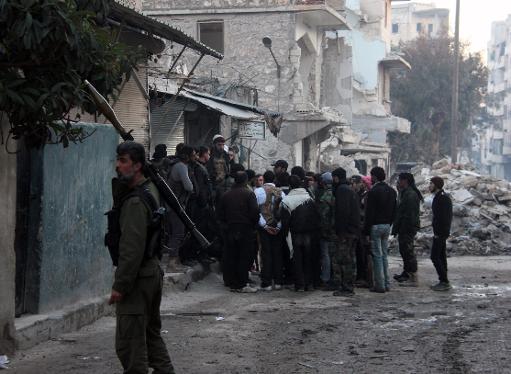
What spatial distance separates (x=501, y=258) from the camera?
19.7m

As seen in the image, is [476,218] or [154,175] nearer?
[154,175]

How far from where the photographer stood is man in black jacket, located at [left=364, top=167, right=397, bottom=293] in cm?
1272

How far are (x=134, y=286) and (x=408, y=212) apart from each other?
8.48 meters

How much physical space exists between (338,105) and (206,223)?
78.8 feet

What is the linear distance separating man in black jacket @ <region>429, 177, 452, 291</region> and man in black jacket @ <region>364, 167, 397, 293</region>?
737 mm

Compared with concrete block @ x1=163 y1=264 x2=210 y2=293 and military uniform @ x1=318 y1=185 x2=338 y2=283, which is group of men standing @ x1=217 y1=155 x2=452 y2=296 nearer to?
military uniform @ x1=318 y1=185 x2=338 y2=283

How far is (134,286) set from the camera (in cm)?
569

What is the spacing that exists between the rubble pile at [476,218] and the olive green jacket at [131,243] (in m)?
15.6

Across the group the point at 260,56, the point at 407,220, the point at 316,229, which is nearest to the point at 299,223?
the point at 316,229

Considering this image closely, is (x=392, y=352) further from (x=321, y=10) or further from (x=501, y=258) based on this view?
(x=321, y=10)

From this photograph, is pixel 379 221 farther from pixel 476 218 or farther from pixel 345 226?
pixel 476 218

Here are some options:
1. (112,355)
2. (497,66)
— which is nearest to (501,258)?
(112,355)

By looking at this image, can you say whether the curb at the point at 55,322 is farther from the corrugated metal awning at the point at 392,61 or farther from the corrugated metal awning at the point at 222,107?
the corrugated metal awning at the point at 392,61

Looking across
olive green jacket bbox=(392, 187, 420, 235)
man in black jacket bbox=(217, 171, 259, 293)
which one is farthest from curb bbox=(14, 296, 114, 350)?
olive green jacket bbox=(392, 187, 420, 235)
